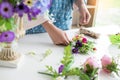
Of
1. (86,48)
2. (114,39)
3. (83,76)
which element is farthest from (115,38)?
(83,76)

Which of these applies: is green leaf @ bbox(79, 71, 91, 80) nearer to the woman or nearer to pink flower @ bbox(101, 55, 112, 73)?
pink flower @ bbox(101, 55, 112, 73)

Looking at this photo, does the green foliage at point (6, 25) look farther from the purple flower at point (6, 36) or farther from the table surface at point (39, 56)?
the table surface at point (39, 56)

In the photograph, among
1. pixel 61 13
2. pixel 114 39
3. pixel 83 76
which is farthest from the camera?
pixel 61 13

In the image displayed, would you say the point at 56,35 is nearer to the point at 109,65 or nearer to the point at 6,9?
the point at 109,65

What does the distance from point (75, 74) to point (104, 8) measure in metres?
2.04

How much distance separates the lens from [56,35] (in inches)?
51.9

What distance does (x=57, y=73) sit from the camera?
0.97 metres

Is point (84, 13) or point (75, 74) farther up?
point (84, 13)

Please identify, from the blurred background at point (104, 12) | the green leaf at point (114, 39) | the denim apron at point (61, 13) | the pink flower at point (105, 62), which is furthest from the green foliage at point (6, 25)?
the blurred background at point (104, 12)

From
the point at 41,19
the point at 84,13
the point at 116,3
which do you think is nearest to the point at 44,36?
the point at 41,19

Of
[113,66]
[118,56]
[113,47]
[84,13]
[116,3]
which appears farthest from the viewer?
[116,3]

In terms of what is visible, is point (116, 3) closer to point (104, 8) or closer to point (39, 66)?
point (104, 8)

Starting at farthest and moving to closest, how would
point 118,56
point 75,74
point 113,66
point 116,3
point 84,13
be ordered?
point 116,3
point 84,13
point 118,56
point 113,66
point 75,74

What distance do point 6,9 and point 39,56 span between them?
1.40 ft
